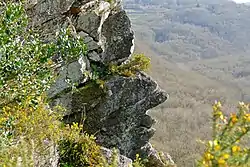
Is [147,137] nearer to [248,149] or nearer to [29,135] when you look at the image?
[29,135]

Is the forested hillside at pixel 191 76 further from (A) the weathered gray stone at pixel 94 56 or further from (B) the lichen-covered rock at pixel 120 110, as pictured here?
(A) the weathered gray stone at pixel 94 56

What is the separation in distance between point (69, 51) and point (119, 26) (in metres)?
3.71

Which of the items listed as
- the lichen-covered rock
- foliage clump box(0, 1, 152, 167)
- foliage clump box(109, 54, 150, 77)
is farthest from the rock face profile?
foliage clump box(0, 1, 152, 167)

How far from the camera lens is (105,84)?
46.4 ft

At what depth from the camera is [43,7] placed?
1241 cm

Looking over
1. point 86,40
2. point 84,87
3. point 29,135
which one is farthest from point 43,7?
point 29,135

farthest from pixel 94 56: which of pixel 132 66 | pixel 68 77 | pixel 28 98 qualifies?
pixel 28 98

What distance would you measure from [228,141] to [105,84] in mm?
11866

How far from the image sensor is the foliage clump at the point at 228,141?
7.45 feet

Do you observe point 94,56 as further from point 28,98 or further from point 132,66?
point 28,98

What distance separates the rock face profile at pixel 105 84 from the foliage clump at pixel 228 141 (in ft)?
33.1

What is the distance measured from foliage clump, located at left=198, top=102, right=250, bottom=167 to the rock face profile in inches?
397

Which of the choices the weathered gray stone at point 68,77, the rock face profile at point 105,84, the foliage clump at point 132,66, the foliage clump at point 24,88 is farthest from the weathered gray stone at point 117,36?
the foliage clump at point 24,88

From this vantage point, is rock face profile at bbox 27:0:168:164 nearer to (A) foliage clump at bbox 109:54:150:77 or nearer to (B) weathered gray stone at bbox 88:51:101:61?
(B) weathered gray stone at bbox 88:51:101:61
